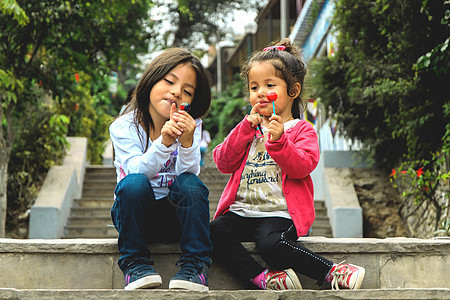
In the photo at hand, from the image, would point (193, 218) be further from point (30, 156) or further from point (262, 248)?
point (30, 156)

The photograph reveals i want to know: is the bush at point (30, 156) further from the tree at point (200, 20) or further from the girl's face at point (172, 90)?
the tree at point (200, 20)

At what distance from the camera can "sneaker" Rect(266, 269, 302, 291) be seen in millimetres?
2748

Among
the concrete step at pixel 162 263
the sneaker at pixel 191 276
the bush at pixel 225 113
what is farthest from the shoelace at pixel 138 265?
the bush at pixel 225 113

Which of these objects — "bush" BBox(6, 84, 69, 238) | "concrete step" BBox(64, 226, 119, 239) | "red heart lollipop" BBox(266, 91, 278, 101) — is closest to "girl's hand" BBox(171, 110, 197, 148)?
"red heart lollipop" BBox(266, 91, 278, 101)

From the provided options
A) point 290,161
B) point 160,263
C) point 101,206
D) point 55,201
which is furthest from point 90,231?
point 290,161

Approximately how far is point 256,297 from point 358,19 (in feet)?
18.4

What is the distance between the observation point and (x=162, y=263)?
9.59 ft

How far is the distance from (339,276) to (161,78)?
1.29 meters

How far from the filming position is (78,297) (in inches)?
85.9

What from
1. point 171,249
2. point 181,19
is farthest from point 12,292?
point 181,19

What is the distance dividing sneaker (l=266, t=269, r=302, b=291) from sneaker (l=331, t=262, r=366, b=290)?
0.55 ft

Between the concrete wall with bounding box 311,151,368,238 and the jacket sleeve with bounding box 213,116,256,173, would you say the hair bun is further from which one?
the concrete wall with bounding box 311,151,368,238

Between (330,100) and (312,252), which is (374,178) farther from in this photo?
(312,252)

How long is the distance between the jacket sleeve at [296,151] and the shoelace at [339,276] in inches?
19.4
